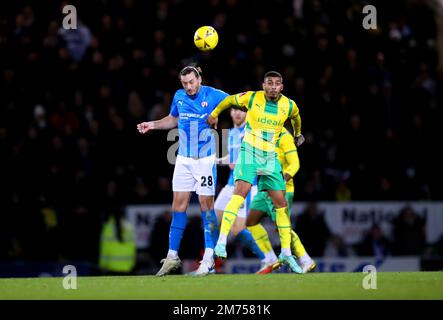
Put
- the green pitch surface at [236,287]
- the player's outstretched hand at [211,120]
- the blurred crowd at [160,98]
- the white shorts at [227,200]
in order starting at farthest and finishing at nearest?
the blurred crowd at [160,98] < the white shorts at [227,200] < the player's outstretched hand at [211,120] < the green pitch surface at [236,287]

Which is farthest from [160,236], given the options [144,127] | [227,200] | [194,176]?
[144,127]

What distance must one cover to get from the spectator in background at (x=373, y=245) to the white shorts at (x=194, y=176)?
681 centimetres

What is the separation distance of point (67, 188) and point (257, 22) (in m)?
5.48

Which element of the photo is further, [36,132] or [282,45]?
[282,45]

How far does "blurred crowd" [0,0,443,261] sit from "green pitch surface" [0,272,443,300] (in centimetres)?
504

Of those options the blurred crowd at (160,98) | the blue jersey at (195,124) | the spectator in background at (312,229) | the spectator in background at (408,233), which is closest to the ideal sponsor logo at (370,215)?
the spectator in background at (408,233)

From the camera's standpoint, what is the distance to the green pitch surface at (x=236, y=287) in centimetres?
1092

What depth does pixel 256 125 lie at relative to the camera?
13211 millimetres

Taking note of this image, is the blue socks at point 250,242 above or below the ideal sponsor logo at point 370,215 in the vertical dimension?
below

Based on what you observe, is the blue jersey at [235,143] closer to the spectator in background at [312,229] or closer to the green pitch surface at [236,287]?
the green pitch surface at [236,287]

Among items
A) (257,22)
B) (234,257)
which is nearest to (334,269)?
(234,257)

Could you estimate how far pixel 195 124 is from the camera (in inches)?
531
